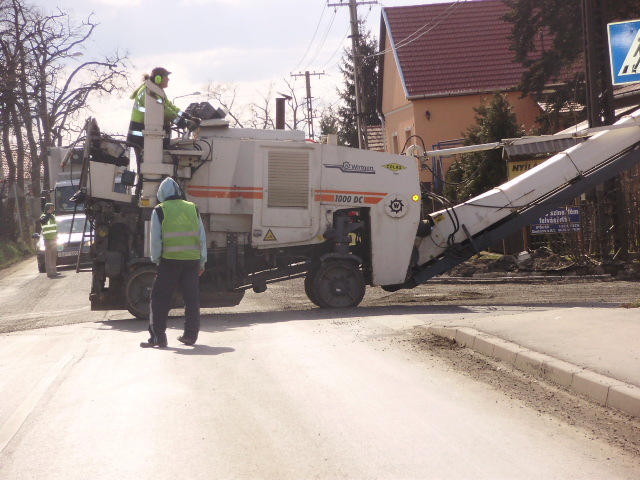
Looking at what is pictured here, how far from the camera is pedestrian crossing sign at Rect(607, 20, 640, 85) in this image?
9047mm

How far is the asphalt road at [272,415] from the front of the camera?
5.29 meters

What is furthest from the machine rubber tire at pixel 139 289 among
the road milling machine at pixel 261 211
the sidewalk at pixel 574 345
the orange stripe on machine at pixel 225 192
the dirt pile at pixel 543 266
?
the dirt pile at pixel 543 266

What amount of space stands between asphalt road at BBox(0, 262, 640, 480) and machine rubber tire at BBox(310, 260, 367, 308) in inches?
108

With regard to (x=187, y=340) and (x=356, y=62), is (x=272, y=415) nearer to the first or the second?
(x=187, y=340)

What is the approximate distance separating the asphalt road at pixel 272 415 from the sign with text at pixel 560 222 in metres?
9.91

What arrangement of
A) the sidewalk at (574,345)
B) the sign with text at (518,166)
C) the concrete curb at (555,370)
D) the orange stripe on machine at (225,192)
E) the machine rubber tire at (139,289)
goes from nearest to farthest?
the concrete curb at (555,370), the sidewalk at (574,345), the machine rubber tire at (139,289), the orange stripe on machine at (225,192), the sign with text at (518,166)

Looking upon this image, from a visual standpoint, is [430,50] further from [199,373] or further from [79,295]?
[199,373]

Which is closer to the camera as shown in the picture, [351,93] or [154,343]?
[154,343]

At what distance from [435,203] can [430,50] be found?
25.1 metres

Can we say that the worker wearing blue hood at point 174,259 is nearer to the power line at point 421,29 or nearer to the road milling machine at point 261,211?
the road milling machine at point 261,211

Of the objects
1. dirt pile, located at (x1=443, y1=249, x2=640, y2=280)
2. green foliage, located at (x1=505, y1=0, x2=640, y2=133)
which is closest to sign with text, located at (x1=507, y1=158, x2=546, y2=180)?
dirt pile, located at (x1=443, y1=249, x2=640, y2=280)

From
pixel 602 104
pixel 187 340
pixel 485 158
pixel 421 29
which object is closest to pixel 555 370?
pixel 187 340

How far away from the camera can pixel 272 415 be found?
6543mm

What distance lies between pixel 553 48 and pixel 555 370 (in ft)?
69.6
